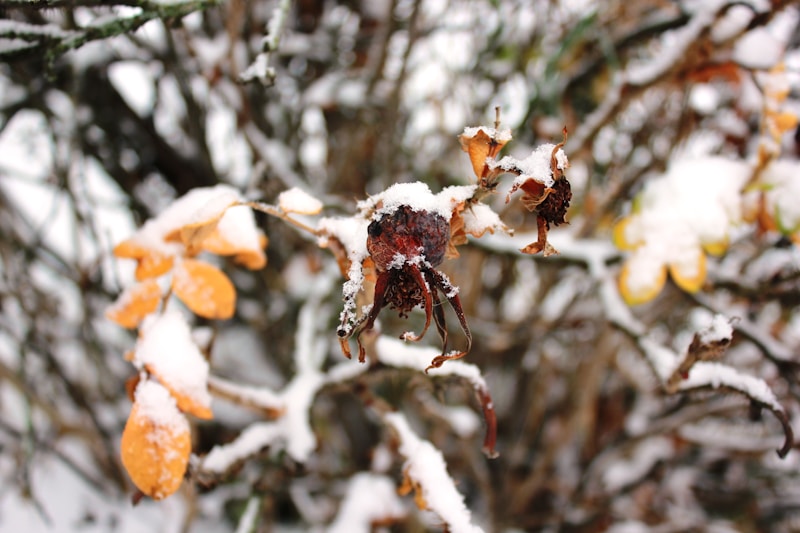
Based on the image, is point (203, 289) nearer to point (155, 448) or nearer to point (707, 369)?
point (155, 448)

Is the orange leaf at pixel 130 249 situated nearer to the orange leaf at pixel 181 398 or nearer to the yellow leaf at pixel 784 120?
the orange leaf at pixel 181 398

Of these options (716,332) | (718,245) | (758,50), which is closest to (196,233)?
(716,332)

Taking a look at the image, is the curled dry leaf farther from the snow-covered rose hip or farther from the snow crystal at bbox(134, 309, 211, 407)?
the snow crystal at bbox(134, 309, 211, 407)

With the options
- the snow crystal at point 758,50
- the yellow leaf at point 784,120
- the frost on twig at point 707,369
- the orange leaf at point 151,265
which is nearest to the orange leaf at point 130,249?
the orange leaf at point 151,265

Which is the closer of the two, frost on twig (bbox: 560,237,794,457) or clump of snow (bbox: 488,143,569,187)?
clump of snow (bbox: 488,143,569,187)

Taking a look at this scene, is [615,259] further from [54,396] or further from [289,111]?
[54,396]

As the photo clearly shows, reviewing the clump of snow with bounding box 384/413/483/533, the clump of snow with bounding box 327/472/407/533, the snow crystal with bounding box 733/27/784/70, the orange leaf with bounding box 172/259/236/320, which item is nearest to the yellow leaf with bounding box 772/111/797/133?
the snow crystal with bounding box 733/27/784/70
